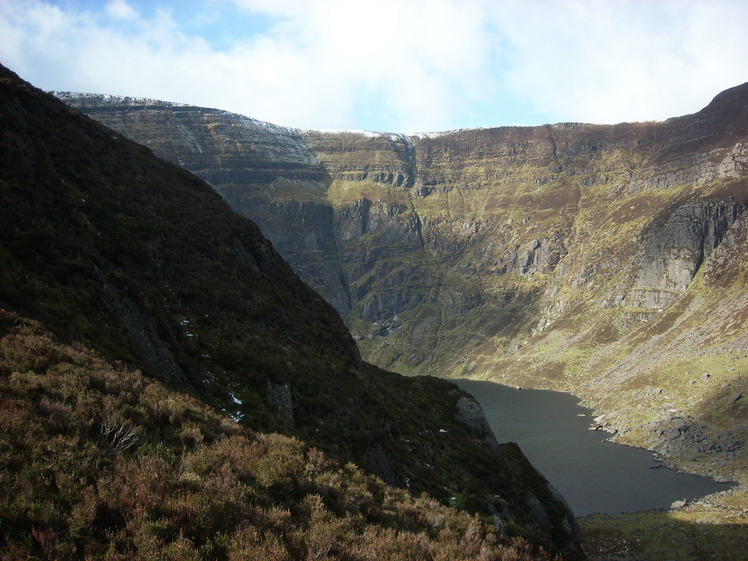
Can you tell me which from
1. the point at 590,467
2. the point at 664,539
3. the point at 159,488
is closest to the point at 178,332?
the point at 159,488

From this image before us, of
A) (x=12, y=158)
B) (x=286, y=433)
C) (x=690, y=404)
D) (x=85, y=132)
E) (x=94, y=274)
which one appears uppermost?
(x=85, y=132)

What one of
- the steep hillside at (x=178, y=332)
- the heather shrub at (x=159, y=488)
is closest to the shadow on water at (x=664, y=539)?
the steep hillside at (x=178, y=332)

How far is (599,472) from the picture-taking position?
10706 cm

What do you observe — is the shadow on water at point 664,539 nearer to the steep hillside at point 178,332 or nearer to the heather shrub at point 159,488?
the steep hillside at point 178,332

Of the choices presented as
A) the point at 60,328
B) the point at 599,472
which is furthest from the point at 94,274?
the point at 599,472

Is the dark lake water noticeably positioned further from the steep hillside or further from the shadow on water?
the steep hillside

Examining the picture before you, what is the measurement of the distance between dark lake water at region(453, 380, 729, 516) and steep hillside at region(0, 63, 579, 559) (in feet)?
170

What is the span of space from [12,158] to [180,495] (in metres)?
24.6

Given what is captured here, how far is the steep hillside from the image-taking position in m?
14.1

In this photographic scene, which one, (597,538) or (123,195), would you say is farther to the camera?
(597,538)

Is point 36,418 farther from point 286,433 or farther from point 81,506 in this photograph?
point 286,433

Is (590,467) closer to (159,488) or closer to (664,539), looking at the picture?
(664,539)

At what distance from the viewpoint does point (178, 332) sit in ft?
89.6

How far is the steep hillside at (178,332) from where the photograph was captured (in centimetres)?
1408
